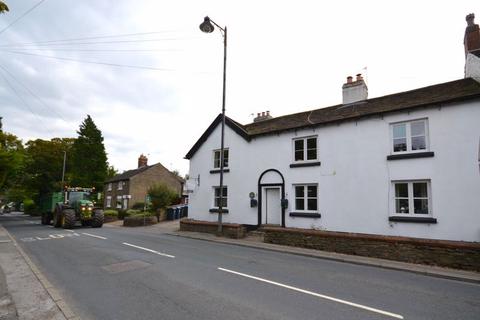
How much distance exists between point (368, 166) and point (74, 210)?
20070mm

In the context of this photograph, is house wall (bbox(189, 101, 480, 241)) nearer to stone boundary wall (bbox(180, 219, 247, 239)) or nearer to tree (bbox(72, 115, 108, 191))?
stone boundary wall (bbox(180, 219, 247, 239))

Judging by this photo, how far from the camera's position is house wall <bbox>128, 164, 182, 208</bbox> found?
38.2 m

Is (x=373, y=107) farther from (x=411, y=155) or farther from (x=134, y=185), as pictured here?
(x=134, y=185)

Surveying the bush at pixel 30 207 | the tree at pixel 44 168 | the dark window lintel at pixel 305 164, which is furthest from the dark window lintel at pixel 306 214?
the bush at pixel 30 207

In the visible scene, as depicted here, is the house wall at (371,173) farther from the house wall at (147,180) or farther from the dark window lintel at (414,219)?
the house wall at (147,180)

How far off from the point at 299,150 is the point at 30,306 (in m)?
13.0

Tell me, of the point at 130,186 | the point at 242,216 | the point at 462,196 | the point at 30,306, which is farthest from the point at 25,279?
the point at 130,186

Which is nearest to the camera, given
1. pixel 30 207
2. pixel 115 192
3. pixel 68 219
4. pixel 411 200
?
pixel 411 200

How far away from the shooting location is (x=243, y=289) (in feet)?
20.5

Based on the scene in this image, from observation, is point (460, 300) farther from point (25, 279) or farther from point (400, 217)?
point (25, 279)

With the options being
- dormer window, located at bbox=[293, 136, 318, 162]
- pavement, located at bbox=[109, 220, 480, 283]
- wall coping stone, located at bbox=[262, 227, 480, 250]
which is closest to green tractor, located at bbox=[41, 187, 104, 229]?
pavement, located at bbox=[109, 220, 480, 283]

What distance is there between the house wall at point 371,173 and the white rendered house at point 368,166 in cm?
4

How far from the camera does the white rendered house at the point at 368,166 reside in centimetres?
1074

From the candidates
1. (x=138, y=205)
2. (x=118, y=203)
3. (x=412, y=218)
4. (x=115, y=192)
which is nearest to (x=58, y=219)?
(x=138, y=205)
